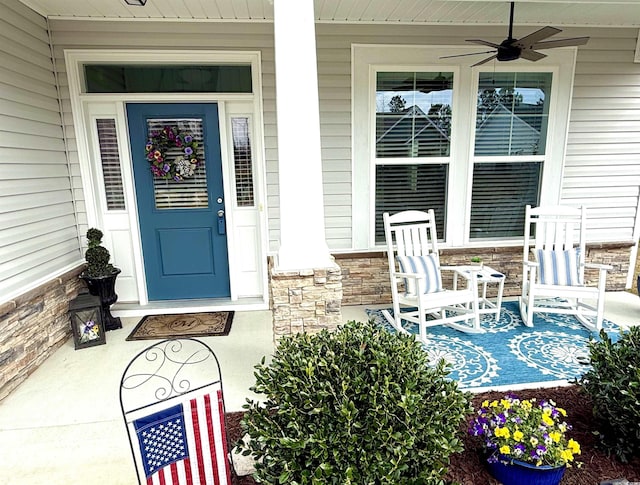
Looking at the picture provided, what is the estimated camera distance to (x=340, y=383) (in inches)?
57.4

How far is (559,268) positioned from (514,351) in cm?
116

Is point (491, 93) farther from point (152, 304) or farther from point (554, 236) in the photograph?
point (152, 304)

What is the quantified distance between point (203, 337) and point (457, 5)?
3842mm

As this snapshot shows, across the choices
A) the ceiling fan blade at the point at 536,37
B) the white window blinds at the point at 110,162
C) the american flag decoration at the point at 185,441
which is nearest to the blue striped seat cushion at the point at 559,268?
the ceiling fan blade at the point at 536,37

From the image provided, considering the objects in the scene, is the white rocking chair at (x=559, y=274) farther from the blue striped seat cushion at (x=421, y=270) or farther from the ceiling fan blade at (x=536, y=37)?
the ceiling fan blade at (x=536, y=37)

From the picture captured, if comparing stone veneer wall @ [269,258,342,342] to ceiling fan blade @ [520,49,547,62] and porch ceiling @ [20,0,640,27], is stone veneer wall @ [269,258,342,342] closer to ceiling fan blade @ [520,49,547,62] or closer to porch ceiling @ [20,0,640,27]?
porch ceiling @ [20,0,640,27]

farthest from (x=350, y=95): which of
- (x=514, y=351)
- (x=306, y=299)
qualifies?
(x=514, y=351)

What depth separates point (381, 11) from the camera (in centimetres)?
349

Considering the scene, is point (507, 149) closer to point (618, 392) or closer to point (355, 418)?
point (618, 392)

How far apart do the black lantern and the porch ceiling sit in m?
2.55

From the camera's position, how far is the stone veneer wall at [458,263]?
4.15 meters

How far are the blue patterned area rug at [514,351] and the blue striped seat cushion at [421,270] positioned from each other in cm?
40

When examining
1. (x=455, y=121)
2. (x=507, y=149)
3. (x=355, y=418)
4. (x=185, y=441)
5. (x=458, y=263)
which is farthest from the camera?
(x=458, y=263)

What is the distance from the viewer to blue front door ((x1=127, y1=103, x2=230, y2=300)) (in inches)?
148
